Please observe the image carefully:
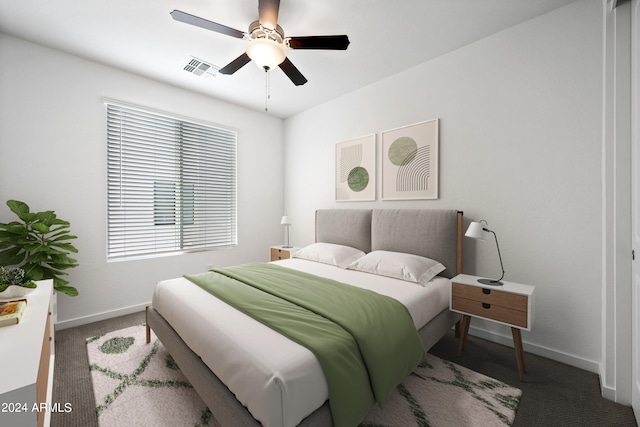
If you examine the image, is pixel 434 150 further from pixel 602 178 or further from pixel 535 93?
pixel 602 178

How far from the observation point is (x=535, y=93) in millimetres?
2250

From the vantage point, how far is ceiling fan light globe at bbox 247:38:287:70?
6.17 feet

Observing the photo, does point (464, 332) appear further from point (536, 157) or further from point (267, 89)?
point (267, 89)

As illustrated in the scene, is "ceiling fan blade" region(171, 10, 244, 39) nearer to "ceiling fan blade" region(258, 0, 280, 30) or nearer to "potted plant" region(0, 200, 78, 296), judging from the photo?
"ceiling fan blade" region(258, 0, 280, 30)

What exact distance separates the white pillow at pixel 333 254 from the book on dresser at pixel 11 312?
7.76 ft

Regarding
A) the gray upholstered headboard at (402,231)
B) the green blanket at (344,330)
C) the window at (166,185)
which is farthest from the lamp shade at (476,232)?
the window at (166,185)

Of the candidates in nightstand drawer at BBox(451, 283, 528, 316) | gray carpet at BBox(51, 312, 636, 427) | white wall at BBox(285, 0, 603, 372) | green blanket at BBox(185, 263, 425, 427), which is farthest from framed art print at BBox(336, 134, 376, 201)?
gray carpet at BBox(51, 312, 636, 427)

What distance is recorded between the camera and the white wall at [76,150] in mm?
2512

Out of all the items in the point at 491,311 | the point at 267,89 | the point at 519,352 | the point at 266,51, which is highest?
the point at 267,89

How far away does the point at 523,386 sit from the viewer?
6.13 feet

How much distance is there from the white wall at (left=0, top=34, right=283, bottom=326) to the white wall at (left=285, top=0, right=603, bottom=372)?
329 centimetres

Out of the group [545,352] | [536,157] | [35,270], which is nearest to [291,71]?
[536,157]

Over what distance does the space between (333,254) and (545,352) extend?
2.05 metres

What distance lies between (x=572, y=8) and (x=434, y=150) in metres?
1.42
